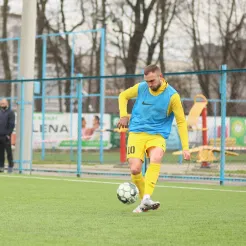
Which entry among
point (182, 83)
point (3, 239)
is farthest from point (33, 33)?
point (182, 83)

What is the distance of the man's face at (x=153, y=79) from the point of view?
10383 mm

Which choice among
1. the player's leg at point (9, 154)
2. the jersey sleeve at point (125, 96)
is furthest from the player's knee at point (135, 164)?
the player's leg at point (9, 154)

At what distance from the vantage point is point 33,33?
2130 centimetres

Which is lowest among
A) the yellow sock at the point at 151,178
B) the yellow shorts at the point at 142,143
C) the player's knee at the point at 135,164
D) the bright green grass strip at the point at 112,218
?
the bright green grass strip at the point at 112,218

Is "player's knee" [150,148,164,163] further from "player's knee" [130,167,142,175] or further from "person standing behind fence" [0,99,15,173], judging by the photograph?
"person standing behind fence" [0,99,15,173]

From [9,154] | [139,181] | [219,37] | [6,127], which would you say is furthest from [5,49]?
[139,181]

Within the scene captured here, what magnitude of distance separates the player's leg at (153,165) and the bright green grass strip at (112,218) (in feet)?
0.68

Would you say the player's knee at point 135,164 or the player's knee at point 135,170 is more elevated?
the player's knee at point 135,164

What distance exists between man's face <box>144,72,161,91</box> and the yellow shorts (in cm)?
65

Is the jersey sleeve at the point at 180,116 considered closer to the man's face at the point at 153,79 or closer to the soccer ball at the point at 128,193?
the man's face at the point at 153,79

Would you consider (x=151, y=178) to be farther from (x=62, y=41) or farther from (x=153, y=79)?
(x=62, y=41)

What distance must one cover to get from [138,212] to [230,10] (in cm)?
3481

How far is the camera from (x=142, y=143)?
35.1ft

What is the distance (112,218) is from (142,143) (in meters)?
1.38
